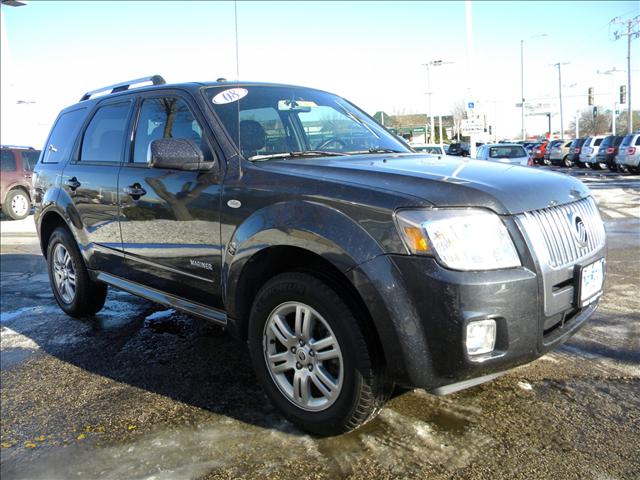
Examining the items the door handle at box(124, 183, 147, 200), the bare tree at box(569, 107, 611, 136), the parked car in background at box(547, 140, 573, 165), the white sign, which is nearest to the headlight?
the door handle at box(124, 183, 147, 200)

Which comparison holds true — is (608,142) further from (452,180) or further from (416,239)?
(416,239)

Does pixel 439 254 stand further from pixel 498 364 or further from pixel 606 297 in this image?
pixel 606 297

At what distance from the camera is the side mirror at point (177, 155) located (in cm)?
323

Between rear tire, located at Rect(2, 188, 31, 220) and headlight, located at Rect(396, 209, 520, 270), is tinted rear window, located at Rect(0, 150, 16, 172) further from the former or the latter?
headlight, located at Rect(396, 209, 520, 270)

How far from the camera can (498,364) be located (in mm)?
2447

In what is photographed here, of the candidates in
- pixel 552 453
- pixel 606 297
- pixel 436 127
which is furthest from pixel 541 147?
pixel 552 453

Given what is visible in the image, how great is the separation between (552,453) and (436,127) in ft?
236

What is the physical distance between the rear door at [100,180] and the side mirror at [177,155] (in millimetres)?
1036

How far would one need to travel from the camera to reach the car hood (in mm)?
2473

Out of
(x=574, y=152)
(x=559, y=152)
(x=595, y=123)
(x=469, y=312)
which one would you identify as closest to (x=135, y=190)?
(x=469, y=312)

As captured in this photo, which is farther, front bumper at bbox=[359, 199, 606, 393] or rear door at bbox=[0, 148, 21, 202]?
rear door at bbox=[0, 148, 21, 202]

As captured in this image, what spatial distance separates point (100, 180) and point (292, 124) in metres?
1.66

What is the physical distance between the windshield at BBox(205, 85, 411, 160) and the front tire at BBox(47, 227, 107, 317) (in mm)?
2238

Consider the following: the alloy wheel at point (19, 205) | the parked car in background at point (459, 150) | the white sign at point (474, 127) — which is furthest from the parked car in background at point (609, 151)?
the alloy wheel at point (19, 205)
